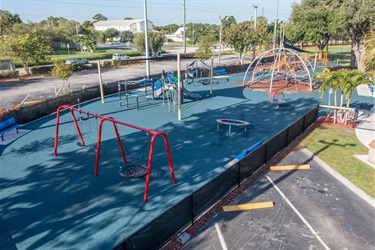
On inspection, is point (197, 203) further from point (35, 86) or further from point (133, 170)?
point (35, 86)

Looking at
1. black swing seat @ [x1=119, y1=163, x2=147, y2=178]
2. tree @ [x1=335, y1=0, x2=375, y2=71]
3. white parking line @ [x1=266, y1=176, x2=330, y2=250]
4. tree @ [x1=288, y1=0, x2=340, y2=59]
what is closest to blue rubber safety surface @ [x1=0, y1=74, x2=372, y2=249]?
black swing seat @ [x1=119, y1=163, x2=147, y2=178]

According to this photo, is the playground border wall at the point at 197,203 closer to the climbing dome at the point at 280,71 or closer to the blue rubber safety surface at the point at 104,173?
the blue rubber safety surface at the point at 104,173

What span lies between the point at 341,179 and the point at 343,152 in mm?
2482

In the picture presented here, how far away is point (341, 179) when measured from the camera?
10102 millimetres

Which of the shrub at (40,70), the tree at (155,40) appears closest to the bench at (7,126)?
the shrub at (40,70)

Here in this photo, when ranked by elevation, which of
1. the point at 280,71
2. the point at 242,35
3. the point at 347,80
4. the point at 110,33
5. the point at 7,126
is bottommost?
the point at 7,126

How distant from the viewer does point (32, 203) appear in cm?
877

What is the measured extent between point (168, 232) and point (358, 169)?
8.11 meters

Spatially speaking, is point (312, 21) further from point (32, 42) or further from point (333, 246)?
point (32, 42)

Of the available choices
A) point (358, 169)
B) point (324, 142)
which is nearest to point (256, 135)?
point (324, 142)

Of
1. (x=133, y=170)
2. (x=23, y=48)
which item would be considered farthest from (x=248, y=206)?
(x=23, y=48)

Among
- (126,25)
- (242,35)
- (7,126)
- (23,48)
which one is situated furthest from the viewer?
(126,25)

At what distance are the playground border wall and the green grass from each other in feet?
6.75

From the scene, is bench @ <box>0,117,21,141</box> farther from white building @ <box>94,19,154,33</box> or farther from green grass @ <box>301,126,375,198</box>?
white building @ <box>94,19,154,33</box>
